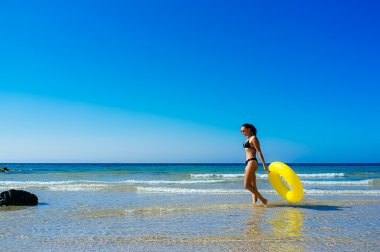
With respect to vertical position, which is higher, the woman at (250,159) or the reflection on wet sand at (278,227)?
the woman at (250,159)

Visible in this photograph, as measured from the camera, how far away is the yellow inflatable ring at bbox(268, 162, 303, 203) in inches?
357

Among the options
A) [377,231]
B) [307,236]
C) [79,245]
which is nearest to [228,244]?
[307,236]

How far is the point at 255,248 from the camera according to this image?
4.95 m

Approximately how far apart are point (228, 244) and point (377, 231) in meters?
2.68

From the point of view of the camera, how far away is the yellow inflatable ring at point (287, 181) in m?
9.06

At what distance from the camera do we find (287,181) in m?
9.19

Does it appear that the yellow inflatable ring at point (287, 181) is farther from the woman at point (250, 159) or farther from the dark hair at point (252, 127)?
the dark hair at point (252, 127)

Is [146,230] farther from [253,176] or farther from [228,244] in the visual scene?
[253,176]

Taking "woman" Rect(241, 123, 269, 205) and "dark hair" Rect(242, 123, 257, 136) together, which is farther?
"dark hair" Rect(242, 123, 257, 136)

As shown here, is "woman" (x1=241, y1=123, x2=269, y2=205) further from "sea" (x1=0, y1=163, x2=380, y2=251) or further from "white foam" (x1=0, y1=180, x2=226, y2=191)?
"white foam" (x1=0, y1=180, x2=226, y2=191)

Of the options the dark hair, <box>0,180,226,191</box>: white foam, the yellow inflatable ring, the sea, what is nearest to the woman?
the dark hair

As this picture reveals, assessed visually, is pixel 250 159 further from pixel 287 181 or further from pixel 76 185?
pixel 76 185

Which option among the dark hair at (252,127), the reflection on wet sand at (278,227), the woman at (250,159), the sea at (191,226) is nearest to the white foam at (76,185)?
the sea at (191,226)

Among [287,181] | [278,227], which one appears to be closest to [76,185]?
[287,181]
